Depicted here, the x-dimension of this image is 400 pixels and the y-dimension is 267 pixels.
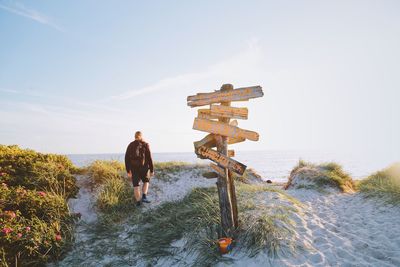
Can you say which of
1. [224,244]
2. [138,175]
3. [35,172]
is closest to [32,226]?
[35,172]

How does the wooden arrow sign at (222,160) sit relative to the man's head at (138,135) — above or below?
below

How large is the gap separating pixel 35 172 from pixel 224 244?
660 centimetres

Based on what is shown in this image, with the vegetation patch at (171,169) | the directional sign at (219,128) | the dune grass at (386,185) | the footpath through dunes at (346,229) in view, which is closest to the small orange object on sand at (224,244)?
the footpath through dunes at (346,229)

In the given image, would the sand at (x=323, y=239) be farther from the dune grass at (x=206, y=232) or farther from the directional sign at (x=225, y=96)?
the directional sign at (x=225, y=96)

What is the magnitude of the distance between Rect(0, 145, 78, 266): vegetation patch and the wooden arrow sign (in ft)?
12.7

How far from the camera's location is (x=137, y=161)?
7.93 meters

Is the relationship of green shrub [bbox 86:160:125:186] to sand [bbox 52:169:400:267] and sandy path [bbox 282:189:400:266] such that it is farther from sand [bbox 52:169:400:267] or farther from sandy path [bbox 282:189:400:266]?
sandy path [bbox 282:189:400:266]

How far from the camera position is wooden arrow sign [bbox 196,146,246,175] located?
4.81m

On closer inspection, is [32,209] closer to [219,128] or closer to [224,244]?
[224,244]

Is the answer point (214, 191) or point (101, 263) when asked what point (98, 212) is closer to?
point (101, 263)

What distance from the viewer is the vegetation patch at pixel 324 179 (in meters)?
10.9

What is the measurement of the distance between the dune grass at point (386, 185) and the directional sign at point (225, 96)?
617 cm

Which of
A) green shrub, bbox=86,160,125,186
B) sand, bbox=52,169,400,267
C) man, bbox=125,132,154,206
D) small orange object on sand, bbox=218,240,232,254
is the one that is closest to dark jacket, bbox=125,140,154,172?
man, bbox=125,132,154,206

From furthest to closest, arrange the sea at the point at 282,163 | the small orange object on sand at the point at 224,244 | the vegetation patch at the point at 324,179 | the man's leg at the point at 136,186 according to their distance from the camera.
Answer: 1. the sea at the point at 282,163
2. the vegetation patch at the point at 324,179
3. the man's leg at the point at 136,186
4. the small orange object on sand at the point at 224,244
